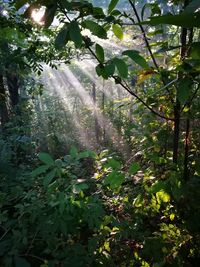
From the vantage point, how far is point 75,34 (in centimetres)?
110

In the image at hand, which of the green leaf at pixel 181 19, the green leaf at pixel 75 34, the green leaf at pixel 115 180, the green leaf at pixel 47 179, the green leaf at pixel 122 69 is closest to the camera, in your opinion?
the green leaf at pixel 181 19

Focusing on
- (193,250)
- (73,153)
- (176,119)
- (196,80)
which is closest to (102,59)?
(196,80)

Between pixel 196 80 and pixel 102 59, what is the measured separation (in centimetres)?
44

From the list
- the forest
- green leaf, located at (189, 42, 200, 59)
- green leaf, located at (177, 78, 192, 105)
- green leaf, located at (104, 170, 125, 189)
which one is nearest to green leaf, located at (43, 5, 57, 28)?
the forest

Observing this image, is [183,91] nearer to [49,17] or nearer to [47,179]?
[49,17]

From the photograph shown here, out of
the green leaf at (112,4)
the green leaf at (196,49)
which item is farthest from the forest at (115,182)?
the green leaf at (196,49)

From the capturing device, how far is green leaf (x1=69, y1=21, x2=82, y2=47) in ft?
3.57

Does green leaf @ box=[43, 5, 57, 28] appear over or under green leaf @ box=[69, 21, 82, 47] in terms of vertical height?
over

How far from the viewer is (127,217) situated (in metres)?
2.31

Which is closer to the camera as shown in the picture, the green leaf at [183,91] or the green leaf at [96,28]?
the green leaf at [183,91]

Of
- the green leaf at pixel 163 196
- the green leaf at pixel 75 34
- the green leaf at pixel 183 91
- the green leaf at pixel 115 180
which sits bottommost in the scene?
the green leaf at pixel 163 196

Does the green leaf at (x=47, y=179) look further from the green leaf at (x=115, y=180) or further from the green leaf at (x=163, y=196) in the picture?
the green leaf at (x=163, y=196)

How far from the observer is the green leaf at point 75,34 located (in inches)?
42.8

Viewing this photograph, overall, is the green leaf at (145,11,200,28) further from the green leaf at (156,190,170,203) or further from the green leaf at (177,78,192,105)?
A: the green leaf at (156,190,170,203)
